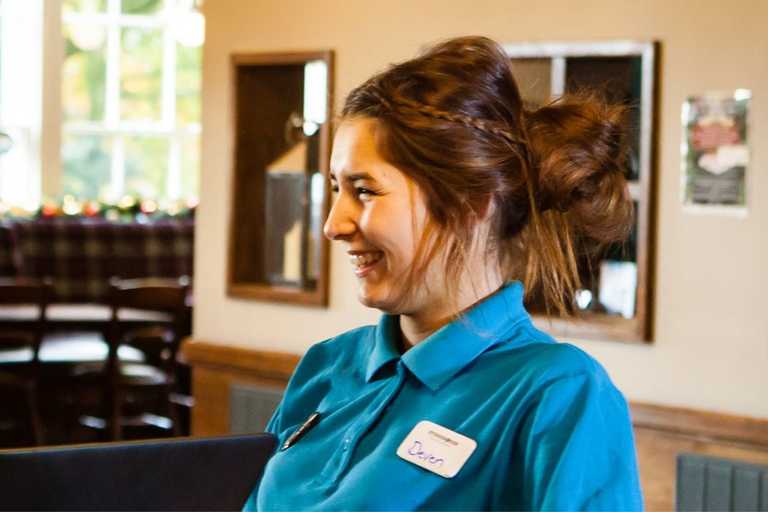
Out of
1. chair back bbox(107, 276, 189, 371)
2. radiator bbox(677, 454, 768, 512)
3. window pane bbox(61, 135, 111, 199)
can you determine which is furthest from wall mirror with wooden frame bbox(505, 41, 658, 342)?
window pane bbox(61, 135, 111, 199)

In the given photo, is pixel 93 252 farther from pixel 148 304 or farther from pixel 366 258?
pixel 366 258

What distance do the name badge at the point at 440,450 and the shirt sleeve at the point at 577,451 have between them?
5 centimetres

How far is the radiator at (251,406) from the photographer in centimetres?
406

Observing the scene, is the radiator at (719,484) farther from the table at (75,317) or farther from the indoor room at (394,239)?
the table at (75,317)

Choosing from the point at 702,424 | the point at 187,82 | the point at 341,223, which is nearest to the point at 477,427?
the point at 341,223

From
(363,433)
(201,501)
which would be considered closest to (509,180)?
(363,433)

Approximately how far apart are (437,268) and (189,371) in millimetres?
5608

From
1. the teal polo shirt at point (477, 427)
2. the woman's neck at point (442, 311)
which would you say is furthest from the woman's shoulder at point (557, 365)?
the woman's neck at point (442, 311)

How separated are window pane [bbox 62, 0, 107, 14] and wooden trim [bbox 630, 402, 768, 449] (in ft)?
18.5

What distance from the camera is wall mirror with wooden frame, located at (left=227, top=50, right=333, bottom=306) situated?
4.12m

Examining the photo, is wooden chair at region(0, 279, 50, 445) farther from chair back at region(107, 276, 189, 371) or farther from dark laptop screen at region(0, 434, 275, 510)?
dark laptop screen at region(0, 434, 275, 510)

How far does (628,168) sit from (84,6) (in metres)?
5.45

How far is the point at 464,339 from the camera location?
1.29 meters

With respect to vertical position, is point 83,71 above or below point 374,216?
above
